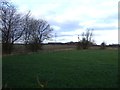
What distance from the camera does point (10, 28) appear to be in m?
59.9

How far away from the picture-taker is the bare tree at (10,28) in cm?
5316

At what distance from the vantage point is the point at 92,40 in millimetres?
102562

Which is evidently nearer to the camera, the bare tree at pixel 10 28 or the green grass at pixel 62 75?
the green grass at pixel 62 75

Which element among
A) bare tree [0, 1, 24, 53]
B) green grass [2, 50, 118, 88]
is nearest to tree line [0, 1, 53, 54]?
bare tree [0, 1, 24, 53]

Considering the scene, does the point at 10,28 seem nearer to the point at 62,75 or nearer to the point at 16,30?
the point at 16,30

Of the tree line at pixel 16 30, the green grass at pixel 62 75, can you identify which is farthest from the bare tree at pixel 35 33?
the green grass at pixel 62 75

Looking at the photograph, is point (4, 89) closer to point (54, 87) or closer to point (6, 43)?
point (54, 87)

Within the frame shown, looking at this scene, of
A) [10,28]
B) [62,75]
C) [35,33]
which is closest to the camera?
[62,75]

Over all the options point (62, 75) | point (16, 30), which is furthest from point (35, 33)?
point (62, 75)

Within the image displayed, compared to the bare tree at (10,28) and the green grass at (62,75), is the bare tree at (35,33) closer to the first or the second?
the bare tree at (10,28)

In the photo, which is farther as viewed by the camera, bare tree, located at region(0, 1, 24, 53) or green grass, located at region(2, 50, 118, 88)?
bare tree, located at region(0, 1, 24, 53)

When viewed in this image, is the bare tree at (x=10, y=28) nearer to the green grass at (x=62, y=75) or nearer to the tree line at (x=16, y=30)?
the tree line at (x=16, y=30)

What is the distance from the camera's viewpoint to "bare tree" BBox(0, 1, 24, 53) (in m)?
53.2

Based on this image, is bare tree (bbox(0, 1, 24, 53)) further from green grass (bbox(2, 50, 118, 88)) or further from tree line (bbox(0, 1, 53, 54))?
green grass (bbox(2, 50, 118, 88))
